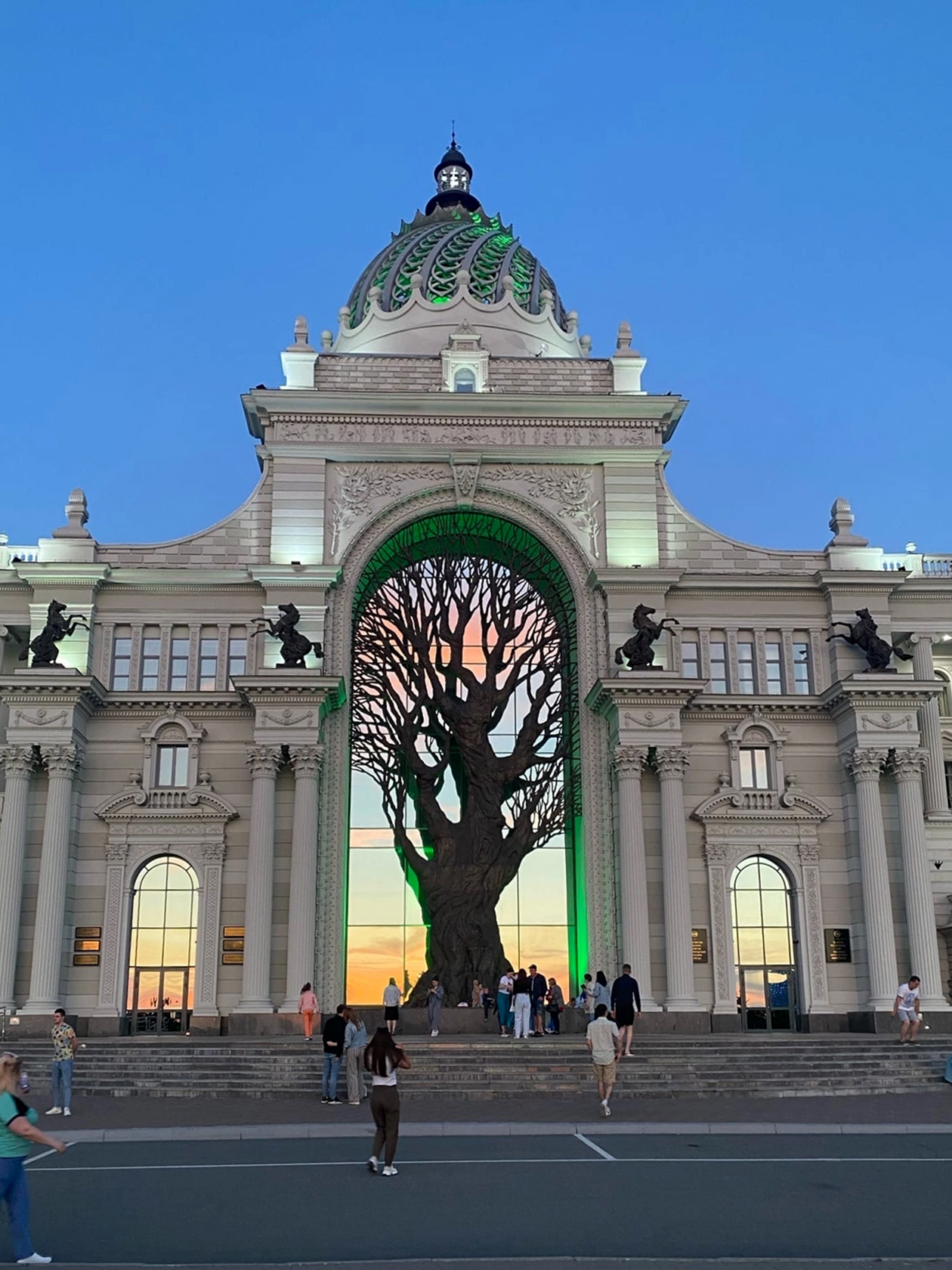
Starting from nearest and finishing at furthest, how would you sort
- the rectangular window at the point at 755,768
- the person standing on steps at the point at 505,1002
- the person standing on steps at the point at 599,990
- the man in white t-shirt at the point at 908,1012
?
1. the man in white t-shirt at the point at 908,1012
2. the person standing on steps at the point at 599,990
3. the person standing on steps at the point at 505,1002
4. the rectangular window at the point at 755,768

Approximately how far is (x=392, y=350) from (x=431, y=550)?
9.45 m

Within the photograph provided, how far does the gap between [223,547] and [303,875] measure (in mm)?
10694

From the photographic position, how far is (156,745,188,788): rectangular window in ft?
127

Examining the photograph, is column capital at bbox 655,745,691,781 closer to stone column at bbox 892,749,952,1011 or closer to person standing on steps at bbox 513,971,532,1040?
stone column at bbox 892,749,952,1011

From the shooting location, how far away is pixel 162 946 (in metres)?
37.9

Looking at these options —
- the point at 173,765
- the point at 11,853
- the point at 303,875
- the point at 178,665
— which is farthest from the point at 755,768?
the point at 11,853

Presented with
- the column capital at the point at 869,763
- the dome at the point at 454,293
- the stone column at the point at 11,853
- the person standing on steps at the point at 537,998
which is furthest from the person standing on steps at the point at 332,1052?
the dome at the point at 454,293

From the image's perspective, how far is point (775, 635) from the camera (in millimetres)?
40969

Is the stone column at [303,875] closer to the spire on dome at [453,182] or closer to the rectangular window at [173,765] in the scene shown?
the rectangular window at [173,765]

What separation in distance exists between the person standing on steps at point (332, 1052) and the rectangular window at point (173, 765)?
15361 mm

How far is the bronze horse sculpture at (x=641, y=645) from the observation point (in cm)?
3825

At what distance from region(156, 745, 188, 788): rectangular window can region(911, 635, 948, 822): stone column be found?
70.9 feet

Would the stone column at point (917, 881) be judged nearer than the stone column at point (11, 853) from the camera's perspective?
No

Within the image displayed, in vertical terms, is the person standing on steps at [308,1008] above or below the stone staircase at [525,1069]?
above
